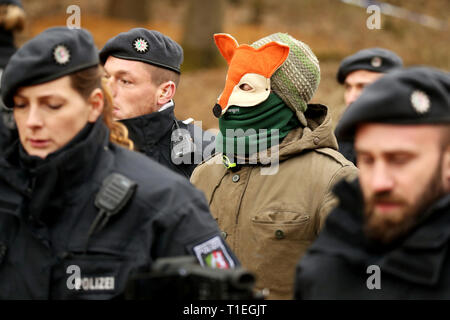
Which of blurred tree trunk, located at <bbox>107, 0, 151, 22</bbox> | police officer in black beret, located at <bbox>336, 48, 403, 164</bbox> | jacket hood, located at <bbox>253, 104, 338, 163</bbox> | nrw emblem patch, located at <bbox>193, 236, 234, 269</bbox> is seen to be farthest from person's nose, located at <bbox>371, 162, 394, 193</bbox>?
blurred tree trunk, located at <bbox>107, 0, 151, 22</bbox>

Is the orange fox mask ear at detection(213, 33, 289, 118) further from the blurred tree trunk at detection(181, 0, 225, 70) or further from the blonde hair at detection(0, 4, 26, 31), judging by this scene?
the blurred tree trunk at detection(181, 0, 225, 70)

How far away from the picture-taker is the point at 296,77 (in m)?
4.77

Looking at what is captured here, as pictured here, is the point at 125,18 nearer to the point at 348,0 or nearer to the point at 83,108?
the point at 348,0

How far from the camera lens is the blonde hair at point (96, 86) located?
11.8 feet

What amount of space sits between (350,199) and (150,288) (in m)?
0.89

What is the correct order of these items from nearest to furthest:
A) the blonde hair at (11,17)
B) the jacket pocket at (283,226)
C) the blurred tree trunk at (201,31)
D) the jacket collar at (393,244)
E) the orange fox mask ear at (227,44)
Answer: the jacket collar at (393,244) < the jacket pocket at (283,226) < the orange fox mask ear at (227,44) < the blonde hair at (11,17) < the blurred tree trunk at (201,31)

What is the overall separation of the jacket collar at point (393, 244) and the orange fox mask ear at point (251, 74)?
5.19 ft

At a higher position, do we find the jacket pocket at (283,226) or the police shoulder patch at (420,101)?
the police shoulder patch at (420,101)

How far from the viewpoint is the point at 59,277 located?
344cm

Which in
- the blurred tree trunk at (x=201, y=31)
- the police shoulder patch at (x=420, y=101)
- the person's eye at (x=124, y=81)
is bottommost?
the police shoulder patch at (x=420, y=101)

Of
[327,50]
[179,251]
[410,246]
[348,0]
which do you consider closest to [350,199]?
[410,246]

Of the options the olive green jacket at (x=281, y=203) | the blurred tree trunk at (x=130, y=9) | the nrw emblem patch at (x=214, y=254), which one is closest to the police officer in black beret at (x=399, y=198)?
the nrw emblem patch at (x=214, y=254)

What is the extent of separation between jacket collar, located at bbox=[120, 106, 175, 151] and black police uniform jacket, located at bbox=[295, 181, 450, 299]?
2.47m

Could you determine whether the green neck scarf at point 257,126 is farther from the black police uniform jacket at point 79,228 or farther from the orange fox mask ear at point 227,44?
the black police uniform jacket at point 79,228
